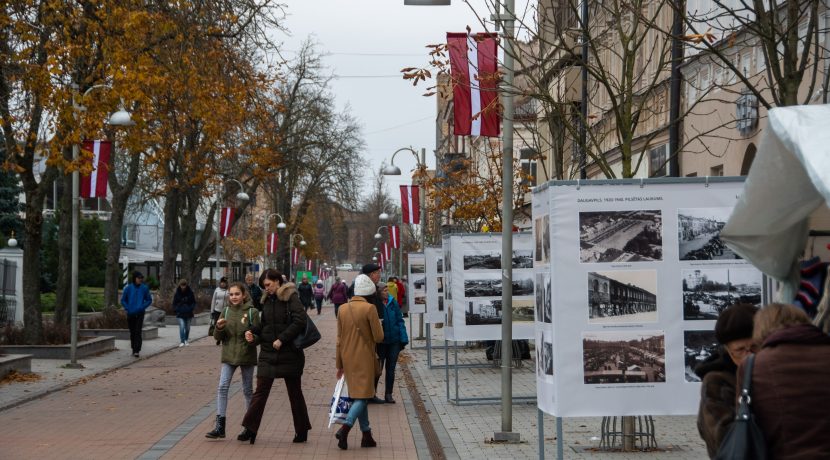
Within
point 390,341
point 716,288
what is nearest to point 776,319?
point 716,288

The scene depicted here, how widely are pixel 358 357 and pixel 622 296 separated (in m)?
4.10

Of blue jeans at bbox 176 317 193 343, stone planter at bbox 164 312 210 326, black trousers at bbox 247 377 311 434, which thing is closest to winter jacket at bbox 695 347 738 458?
black trousers at bbox 247 377 311 434

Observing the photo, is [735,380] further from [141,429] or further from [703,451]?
[141,429]

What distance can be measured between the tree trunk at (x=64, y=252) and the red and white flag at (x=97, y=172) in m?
1.97

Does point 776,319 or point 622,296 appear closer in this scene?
point 776,319

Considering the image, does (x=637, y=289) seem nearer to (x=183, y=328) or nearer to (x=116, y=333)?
(x=183, y=328)

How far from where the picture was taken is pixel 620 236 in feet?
31.0

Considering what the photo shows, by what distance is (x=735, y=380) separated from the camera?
5.27 m

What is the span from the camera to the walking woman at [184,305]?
1257 inches

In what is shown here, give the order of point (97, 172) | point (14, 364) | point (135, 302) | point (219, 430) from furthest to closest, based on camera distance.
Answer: point (135, 302) < point (97, 172) < point (14, 364) < point (219, 430)

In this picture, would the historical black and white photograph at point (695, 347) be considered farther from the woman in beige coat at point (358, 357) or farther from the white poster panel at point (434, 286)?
the white poster panel at point (434, 286)

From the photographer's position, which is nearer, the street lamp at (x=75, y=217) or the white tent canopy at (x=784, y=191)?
the white tent canopy at (x=784, y=191)

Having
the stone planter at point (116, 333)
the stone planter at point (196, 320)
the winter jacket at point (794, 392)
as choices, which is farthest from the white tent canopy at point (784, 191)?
the stone planter at point (196, 320)

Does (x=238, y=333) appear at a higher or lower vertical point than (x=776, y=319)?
lower
